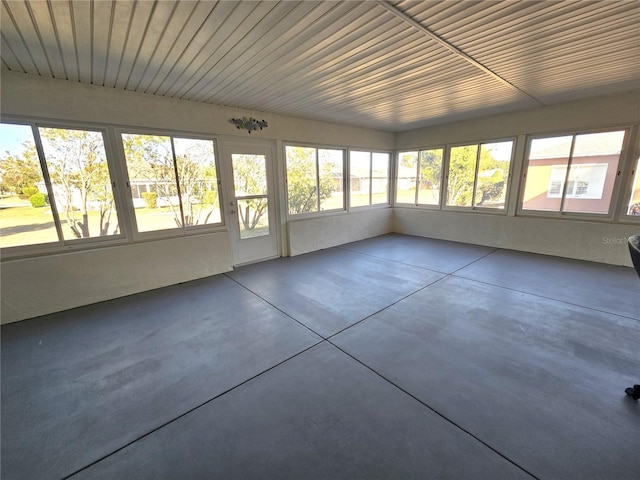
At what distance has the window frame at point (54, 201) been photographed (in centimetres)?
300

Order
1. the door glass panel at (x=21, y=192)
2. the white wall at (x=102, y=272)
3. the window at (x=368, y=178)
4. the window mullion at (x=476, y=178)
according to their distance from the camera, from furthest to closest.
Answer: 1. the window at (x=368, y=178)
2. the window mullion at (x=476, y=178)
3. the white wall at (x=102, y=272)
4. the door glass panel at (x=21, y=192)

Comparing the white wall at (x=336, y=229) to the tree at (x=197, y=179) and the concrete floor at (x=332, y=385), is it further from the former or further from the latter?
the concrete floor at (x=332, y=385)

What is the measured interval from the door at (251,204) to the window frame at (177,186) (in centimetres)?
20

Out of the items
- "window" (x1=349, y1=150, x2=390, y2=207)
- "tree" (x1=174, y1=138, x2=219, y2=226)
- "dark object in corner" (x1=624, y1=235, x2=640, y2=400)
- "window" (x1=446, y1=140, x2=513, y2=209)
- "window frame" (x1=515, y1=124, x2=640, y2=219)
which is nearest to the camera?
"dark object in corner" (x1=624, y1=235, x2=640, y2=400)

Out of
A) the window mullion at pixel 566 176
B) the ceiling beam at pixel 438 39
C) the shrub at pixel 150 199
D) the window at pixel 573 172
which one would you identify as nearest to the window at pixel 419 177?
the window at pixel 573 172

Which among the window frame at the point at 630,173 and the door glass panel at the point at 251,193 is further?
the door glass panel at the point at 251,193

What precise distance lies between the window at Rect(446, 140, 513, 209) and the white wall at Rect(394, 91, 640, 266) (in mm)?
190

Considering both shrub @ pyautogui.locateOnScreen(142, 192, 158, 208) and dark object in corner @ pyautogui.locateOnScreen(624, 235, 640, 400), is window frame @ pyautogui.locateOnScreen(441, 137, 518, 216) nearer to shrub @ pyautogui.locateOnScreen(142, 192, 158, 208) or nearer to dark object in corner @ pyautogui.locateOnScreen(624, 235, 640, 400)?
dark object in corner @ pyautogui.locateOnScreen(624, 235, 640, 400)

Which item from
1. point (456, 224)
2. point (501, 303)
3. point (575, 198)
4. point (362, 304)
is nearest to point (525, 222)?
point (575, 198)

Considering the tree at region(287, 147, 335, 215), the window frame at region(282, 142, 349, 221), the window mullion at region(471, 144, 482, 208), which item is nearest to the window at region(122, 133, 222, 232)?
the window frame at region(282, 142, 349, 221)

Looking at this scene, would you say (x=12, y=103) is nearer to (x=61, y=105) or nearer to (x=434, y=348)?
(x=61, y=105)

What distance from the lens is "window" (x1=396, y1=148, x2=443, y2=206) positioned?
6.45 m

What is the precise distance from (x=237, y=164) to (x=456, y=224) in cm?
495

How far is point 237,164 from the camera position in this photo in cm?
460
